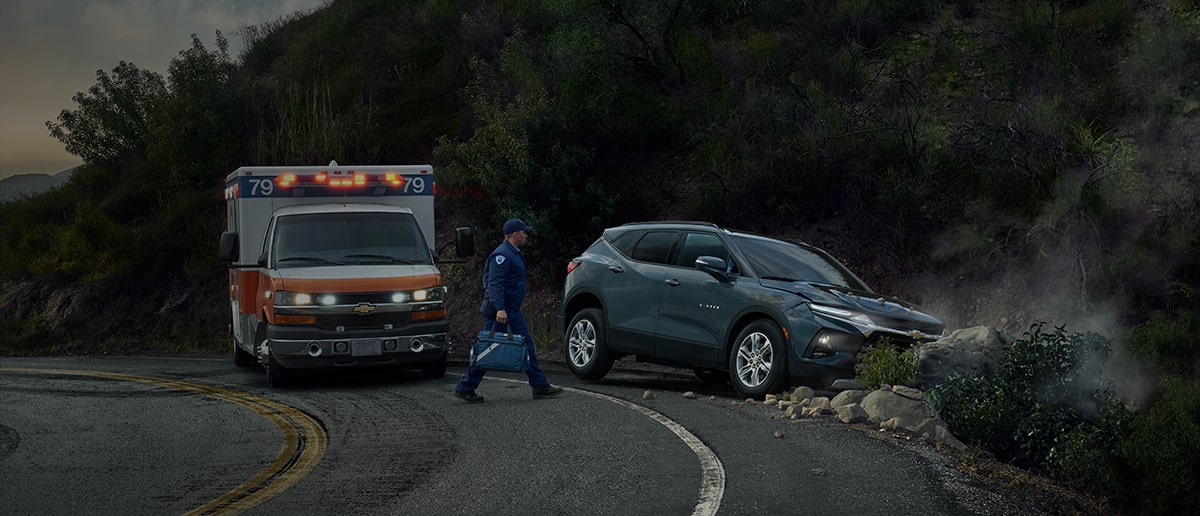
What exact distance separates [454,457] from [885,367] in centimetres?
450

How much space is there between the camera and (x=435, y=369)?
14484 millimetres

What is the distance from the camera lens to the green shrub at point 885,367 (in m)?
11.1

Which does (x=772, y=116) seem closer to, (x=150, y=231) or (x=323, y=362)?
(x=323, y=362)

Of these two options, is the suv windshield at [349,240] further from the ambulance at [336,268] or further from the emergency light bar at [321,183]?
the emergency light bar at [321,183]

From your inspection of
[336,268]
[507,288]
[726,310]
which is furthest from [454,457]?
[336,268]

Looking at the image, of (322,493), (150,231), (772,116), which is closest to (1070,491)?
(322,493)

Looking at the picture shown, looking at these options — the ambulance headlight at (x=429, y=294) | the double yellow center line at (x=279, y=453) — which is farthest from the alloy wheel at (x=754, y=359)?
the double yellow center line at (x=279, y=453)

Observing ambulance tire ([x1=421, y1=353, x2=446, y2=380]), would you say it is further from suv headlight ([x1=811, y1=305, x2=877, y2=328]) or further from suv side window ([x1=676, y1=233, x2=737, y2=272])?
suv headlight ([x1=811, y1=305, x2=877, y2=328])

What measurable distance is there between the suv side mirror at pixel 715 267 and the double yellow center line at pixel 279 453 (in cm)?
430

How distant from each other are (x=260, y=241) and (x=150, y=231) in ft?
48.5

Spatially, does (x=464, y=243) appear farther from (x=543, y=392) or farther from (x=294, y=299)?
(x=543, y=392)

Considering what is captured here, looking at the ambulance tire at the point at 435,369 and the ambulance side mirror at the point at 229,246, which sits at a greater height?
the ambulance side mirror at the point at 229,246

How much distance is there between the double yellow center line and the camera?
24.4 ft

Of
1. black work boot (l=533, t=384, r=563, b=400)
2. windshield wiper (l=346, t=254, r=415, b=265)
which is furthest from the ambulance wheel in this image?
black work boot (l=533, t=384, r=563, b=400)
